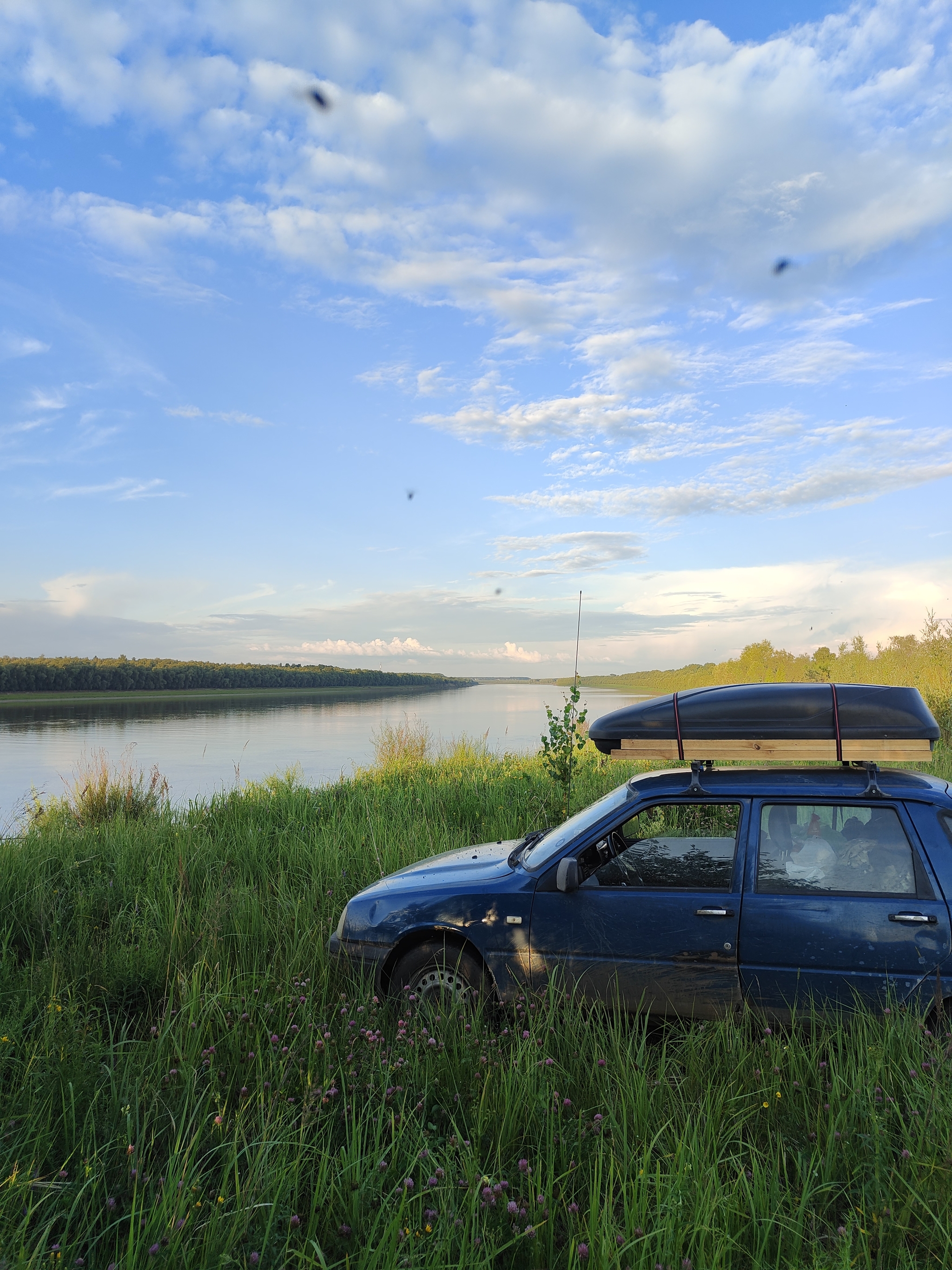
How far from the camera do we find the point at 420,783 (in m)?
13.3

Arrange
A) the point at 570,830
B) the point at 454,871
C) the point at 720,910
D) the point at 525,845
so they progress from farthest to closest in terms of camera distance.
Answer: the point at 525,845 → the point at 454,871 → the point at 570,830 → the point at 720,910

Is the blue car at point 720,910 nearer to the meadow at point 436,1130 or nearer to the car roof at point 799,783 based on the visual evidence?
the car roof at point 799,783

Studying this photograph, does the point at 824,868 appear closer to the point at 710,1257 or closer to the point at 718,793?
the point at 718,793

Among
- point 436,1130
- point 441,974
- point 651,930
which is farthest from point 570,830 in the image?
point 436,1130

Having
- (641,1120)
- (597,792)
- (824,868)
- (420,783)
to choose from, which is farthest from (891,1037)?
(420,783)

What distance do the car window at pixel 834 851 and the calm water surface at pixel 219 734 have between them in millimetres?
3458

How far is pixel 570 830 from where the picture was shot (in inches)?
181

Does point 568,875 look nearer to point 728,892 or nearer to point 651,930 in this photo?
point 651,930

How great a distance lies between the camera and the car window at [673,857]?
4191 millimetres

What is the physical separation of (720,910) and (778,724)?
1098mm

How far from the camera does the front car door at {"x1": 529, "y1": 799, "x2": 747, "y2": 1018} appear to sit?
393 centimetres

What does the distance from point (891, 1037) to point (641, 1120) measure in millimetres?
1255

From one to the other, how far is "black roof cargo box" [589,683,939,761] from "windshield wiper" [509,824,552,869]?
84 cm

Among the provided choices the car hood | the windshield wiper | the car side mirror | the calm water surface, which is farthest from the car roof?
the calm water surface
